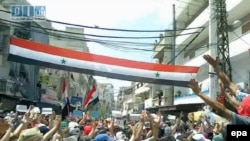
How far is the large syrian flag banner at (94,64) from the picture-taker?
17828 millimetres

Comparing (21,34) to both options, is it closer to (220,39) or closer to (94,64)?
(94,64)

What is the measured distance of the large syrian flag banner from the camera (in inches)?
702

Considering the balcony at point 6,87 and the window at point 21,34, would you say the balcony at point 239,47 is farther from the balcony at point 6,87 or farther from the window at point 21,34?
the window at point 21,34

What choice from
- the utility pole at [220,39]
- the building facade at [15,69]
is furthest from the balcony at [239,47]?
the building facade at [15,69]

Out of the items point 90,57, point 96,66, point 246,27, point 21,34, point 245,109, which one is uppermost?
point 21,34

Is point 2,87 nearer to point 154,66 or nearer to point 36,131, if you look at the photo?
point 154,66

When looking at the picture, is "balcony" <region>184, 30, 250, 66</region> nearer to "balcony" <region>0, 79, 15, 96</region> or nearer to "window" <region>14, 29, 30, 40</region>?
"balcony" <region>0, 79, 15, 96</region>

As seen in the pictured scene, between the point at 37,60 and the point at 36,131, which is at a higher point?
the point at 37,60

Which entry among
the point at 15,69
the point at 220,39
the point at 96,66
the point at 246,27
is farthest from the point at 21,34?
the point at 220,39

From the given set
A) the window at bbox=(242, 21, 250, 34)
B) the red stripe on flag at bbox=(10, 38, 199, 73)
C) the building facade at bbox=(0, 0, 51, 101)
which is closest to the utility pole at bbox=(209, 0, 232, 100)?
the red stripe on flag at bbox=(10, 38, 199, 73)

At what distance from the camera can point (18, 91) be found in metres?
30.1

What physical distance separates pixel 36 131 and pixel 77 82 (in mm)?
67909

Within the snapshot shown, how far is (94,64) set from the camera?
18.5 m

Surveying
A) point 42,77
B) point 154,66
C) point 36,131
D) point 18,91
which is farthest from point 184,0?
point 36,131
